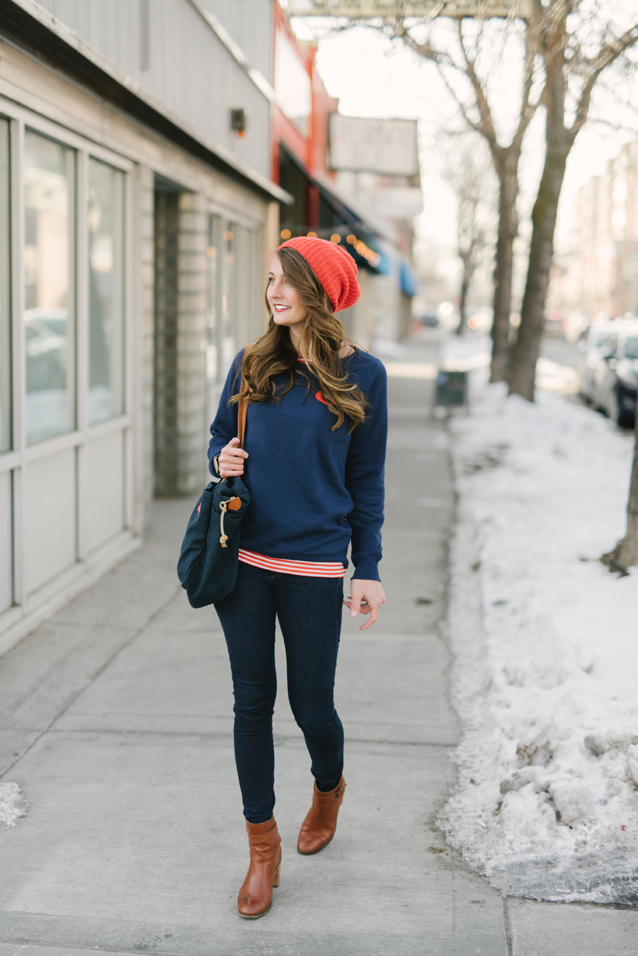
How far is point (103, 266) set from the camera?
6504 millimetres

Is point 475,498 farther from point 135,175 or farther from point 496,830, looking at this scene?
point 496,830

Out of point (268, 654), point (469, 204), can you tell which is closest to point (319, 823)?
point (268, 654)

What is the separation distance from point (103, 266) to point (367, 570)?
14.2ft

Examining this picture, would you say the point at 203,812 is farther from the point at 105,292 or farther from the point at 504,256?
the point at 504,256

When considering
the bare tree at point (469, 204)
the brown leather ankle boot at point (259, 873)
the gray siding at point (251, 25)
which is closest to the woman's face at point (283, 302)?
the brown leather ankle boot at point (259, 873)

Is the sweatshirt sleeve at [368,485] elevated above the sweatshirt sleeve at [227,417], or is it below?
below

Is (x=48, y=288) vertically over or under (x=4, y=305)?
over

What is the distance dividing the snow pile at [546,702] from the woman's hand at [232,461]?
4.86 ft

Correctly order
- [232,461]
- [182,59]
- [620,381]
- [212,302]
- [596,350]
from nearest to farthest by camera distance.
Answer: [232,461] < [182,59] < [212,302] < [620,381] < [596,350]

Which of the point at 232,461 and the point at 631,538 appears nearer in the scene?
the point at 232,461

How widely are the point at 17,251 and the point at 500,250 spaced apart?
48.3 feet

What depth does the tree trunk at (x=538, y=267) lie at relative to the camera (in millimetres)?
13641

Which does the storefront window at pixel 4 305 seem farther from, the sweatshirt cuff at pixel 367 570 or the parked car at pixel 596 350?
the parked car at pixel 596 350

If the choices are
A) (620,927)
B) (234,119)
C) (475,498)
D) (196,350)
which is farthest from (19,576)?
(234,119)
